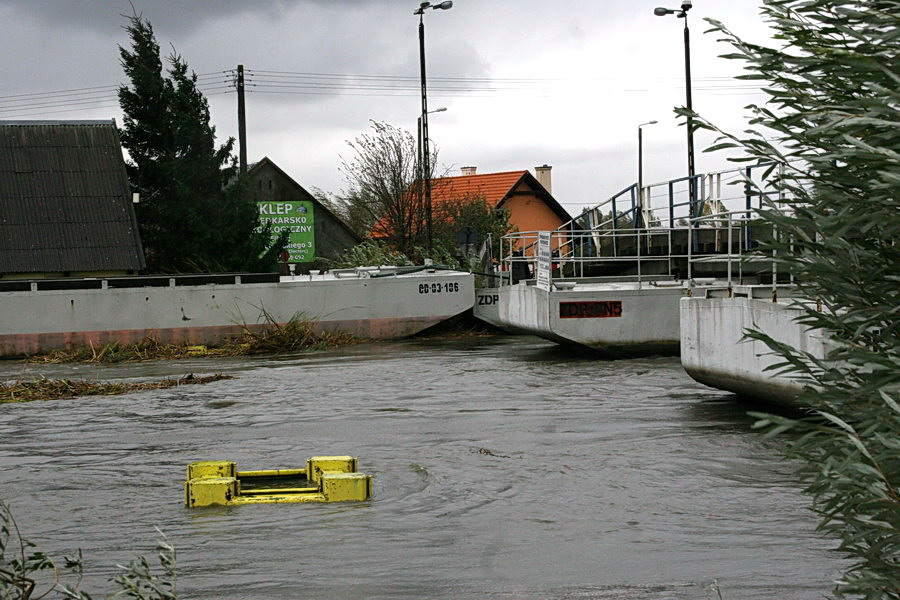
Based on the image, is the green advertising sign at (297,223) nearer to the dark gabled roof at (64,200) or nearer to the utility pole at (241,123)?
the utility pole at (241,123)

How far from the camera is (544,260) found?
21641mm

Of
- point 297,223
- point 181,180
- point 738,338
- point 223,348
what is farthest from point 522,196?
point 738,338

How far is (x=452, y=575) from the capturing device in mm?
6945

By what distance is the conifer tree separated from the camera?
33.0 metres

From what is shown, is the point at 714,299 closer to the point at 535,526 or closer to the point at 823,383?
the point at 535,526

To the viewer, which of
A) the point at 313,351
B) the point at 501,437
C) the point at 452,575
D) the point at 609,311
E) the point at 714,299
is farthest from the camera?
the point at 313,351

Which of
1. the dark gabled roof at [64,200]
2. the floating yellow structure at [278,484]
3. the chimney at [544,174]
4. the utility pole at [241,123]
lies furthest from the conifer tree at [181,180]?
the chimney at [544,174]

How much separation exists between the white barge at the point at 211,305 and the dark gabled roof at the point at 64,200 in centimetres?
455

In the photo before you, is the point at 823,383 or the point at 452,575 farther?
the point at 452,575

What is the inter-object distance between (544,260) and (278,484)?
1257cm

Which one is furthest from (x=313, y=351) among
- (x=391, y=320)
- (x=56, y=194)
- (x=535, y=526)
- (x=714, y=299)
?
(x=535, y=526)

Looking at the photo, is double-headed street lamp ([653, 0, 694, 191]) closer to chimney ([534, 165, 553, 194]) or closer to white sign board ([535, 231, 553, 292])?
white sign board ([535, 231, 553, 292])

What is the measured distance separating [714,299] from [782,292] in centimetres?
123

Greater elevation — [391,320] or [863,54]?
[863,54]
